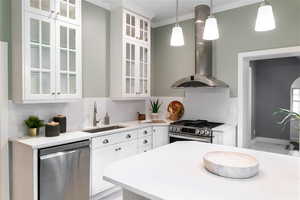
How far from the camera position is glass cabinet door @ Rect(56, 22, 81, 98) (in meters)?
2.51

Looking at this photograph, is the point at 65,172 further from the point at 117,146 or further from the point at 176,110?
the point at 176,110

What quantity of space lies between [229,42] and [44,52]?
2856 mm

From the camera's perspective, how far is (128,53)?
11.4ft

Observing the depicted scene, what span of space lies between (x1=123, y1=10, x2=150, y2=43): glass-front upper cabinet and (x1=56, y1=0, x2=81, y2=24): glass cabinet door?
34.6 inches

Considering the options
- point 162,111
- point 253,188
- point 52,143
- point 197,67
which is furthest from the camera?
point 162,111

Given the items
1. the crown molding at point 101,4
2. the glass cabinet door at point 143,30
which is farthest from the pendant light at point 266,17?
the crown molding at point 101,4

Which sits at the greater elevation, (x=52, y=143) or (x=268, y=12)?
(x=268, y=12)

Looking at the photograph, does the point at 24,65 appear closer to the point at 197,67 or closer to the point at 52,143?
the point at 52,143

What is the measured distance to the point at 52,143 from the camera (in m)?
2.15

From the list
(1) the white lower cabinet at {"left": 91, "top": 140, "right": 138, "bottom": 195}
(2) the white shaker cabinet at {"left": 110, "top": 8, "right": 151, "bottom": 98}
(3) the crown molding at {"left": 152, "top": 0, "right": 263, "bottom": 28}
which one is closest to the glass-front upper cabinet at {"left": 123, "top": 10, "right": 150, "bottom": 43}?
(2) the white shaker cabinet at {"left": 110, "top": 8, "right": 151, "bottom": 98}

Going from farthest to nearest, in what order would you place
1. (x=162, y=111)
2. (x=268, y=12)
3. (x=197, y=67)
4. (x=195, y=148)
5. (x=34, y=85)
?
1. (x=162, y=111)
2. (x=197, y=67)
3. (x=34, y=85)
4. (x=195, y=148)
5. (x=268, y=12)

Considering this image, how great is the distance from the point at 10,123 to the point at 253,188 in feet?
8.28

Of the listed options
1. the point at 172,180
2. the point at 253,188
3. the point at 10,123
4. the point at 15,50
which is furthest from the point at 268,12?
the point at 10,123

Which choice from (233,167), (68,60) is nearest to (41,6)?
(68,60)
